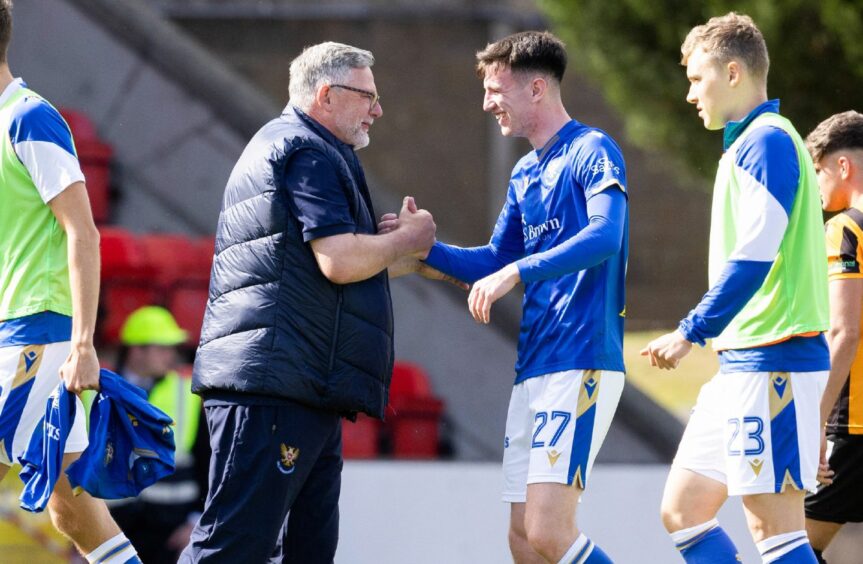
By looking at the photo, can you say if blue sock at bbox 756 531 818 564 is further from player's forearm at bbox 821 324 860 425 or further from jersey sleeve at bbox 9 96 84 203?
jersey sleeve at bbox 9 96 84 203

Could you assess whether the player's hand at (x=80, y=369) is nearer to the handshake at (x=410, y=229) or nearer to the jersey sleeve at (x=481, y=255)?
the handshake at (x=410, y=229)

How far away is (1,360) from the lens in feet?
15.0

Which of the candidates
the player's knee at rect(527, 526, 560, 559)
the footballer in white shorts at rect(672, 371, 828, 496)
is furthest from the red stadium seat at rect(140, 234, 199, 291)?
the footballer in white shorts at rect(672, 371, 828, 496)

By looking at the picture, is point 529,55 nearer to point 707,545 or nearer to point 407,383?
point 707,545

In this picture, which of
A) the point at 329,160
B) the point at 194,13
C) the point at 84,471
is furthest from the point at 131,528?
the point at 194,13

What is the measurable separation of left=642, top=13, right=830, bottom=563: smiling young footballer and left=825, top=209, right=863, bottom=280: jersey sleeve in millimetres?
599

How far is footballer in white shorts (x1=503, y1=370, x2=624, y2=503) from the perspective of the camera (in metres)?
4.71

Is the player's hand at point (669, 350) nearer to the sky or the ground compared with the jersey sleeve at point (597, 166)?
nearer to the ground

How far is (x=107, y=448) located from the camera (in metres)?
4.65

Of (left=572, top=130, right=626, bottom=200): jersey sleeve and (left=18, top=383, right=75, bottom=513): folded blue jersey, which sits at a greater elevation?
(left=572, top=130, right=626, bottom=200): jersey sleeve

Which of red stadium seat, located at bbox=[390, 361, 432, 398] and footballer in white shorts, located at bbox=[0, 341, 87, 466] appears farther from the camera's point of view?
red stadium seat, located at bbox=[390, 361, 432, 398]

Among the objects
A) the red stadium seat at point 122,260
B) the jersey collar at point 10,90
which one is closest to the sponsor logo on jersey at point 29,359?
the jersey collar at point 10,90

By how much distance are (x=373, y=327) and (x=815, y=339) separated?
148 centimetres

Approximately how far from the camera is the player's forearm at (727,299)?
4.33 meters
